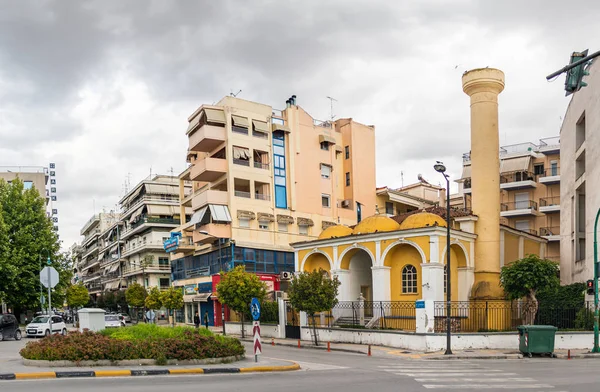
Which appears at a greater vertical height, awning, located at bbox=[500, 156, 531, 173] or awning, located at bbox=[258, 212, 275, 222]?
awning, located at bbox=[500, 156, 531, 173]

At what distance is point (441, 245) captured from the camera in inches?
1284

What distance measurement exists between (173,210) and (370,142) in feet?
98.4

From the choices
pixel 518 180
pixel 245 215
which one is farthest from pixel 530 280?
pixel 518 180

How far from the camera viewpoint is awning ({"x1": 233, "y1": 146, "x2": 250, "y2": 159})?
49.8 meters

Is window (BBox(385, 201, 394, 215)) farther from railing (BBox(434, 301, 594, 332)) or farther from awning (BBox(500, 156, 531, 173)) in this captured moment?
railing (BBox(434, 301, 594, 332))

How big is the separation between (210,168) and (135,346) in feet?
107

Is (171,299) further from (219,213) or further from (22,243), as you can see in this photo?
(22,243)

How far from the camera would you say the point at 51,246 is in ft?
145

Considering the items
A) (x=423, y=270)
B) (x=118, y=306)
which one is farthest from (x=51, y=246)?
(x=118, y=306)

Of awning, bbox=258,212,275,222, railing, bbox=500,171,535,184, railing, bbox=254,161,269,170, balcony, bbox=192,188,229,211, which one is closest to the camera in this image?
balcony, bbox=192,188,229,211

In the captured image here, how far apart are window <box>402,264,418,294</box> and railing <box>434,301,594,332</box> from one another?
3.15m

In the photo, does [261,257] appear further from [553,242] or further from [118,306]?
[118,306]

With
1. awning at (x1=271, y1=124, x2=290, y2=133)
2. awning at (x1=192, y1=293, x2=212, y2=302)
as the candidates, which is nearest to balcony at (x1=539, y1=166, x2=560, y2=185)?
awning at (x1=271, y1=124, x2=290, y2=133)

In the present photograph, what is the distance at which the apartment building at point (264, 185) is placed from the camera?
49.0m
